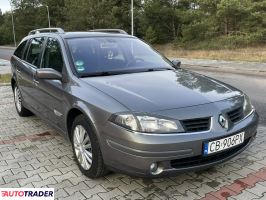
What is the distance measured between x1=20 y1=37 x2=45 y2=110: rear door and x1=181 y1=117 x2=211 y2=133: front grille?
2.92 meters

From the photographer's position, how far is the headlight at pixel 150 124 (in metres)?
3.32

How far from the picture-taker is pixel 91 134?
378 centimetres

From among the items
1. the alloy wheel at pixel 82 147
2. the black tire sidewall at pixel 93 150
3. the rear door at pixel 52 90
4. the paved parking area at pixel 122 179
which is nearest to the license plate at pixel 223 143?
the paved parking area at pixel 122 179

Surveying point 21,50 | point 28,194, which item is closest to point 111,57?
point 28,194

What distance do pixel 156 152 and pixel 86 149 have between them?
3.35 ft

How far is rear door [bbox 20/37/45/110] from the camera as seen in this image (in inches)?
221

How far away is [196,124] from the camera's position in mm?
3418

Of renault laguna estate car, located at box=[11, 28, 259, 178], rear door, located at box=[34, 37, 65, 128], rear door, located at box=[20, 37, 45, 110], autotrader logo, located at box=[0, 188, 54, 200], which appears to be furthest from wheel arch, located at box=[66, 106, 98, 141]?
rear door, located at box=[20, 37, 45, 110]

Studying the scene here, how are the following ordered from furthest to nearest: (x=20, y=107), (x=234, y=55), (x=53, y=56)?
(x=234, y=55), (x=20, y=107), (x=53, y=56)

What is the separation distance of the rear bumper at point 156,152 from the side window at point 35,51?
2585mm

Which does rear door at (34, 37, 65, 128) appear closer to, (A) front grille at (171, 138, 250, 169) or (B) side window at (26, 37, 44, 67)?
(B) side window at (26, 37, 44, 67)

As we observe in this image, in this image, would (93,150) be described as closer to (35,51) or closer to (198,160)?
(198,160)

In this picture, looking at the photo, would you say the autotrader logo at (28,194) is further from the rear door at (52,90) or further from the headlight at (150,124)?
the rear door at (52,90)

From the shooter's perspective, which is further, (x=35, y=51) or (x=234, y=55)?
(x=234, y=55)
